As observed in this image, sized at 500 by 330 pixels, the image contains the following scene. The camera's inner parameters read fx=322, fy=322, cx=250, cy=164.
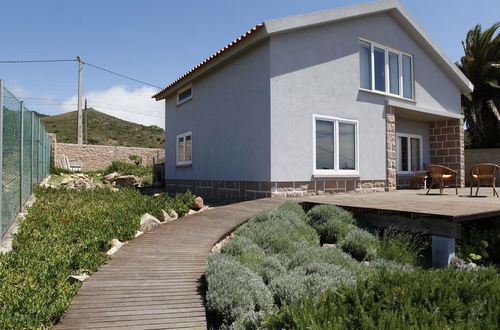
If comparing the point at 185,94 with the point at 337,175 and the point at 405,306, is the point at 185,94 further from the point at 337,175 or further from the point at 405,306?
the point at 405,306

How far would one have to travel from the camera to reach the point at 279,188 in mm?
8914

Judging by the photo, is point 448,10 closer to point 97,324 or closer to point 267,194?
point 267,194

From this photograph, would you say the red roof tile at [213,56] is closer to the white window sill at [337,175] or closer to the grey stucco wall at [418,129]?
the white window sill at [337,175]

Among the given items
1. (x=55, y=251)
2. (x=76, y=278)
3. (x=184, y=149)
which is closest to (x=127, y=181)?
(x=184, y=149)

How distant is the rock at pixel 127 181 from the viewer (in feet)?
55.9

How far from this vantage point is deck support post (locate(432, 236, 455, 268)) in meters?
5.27

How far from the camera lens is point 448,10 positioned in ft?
29.2

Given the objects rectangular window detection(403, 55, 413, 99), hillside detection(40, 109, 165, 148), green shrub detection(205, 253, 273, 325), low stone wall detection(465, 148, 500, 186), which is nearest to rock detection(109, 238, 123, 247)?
green shrub detection(205, 253, 273, 325)

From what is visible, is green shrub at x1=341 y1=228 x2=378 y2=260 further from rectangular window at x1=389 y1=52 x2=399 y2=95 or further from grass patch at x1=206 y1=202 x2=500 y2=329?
rectangular window at x1=389 y1=52 x2=399 y2=95

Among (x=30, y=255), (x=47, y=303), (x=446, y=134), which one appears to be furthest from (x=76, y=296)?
(x=446, y=134)

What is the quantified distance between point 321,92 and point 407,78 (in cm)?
511

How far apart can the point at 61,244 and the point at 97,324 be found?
8.05 feet

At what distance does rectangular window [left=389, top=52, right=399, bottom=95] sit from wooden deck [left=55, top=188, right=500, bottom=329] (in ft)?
23.4

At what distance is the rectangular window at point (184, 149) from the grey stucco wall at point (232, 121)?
30 cm
